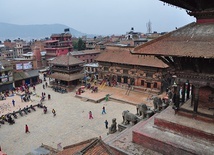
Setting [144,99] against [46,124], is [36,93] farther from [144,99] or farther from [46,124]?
[144,99]

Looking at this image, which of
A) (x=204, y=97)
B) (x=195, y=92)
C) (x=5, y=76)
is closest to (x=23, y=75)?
(x=5, y=76)

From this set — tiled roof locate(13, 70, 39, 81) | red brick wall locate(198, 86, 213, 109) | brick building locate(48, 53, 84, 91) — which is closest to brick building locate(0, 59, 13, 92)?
tiled roof locate(13, 70, 39, 81)

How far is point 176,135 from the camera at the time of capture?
38.0ft

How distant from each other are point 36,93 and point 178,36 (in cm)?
3493

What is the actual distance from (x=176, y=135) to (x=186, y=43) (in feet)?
18.0

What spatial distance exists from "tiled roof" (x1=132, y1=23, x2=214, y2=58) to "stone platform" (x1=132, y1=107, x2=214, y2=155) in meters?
4.37

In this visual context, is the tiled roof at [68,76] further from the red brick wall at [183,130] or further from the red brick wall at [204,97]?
the red brick wall at [204,97]

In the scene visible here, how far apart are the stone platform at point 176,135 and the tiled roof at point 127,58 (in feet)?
72.2

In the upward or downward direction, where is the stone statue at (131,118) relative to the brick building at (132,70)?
downward

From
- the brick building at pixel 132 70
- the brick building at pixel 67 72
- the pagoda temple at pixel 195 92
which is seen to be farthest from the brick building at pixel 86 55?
the pagoda temple at pixel 195 92

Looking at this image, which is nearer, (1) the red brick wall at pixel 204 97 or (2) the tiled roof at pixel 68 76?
(1) the red brick wall at pixel 204 97

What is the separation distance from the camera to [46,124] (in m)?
25.4

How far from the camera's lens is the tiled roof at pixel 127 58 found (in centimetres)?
3444

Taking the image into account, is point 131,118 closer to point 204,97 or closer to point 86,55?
point 204,97
